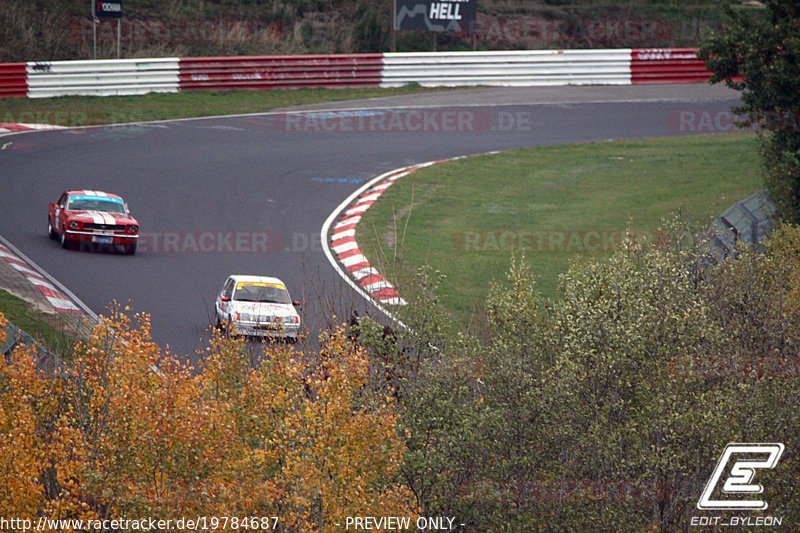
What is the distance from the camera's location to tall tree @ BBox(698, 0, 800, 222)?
66.9ft

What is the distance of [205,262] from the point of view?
21.2 m

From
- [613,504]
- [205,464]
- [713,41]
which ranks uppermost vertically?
[713,41]

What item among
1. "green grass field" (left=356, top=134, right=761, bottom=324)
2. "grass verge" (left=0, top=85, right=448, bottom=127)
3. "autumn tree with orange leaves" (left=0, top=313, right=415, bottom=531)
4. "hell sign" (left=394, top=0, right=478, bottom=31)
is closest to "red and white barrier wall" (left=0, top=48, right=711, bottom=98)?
"grass verge" (left=0, top=85, right=448, bottom=127)

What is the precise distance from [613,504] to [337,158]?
65.1ft

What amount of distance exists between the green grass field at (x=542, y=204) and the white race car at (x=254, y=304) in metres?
2.13

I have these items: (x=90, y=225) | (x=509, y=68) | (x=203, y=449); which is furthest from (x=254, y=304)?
(x=509, y=68)

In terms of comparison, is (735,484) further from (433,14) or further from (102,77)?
(433,14)

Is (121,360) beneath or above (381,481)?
above

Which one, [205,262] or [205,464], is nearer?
[205,464]

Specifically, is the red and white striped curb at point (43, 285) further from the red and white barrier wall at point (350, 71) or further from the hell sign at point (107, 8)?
the hell sign at point (107, 8)

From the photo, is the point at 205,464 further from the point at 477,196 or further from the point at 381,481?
the point at 477,196

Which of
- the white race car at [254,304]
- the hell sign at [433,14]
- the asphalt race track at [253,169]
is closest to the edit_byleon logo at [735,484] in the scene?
the asphalt race track at [253,169]

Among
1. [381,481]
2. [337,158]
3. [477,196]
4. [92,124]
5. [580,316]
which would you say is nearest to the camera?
[381,481]

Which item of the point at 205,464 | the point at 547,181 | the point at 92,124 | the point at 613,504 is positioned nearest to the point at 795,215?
the point at 547,181
